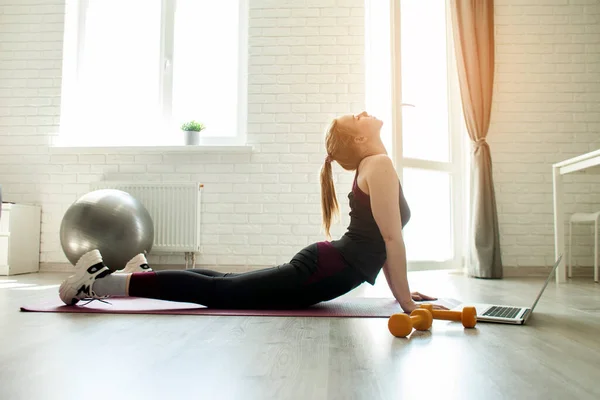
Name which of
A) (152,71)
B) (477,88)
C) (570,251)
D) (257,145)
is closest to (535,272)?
(570,251)

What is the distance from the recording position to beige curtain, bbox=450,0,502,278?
3.99 meters

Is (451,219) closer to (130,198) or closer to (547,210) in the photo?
(547,210)

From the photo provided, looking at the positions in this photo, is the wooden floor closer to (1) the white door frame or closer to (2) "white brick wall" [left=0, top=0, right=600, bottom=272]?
(1) the white door frame

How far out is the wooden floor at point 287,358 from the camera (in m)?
0.97

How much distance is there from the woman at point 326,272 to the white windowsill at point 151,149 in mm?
2302

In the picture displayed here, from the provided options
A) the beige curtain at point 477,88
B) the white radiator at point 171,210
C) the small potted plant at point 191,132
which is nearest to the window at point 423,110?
the beige curtain at point 477,88

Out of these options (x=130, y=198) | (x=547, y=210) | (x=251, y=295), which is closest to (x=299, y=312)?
(x=251, y=295)

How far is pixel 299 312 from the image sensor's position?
6.36ft

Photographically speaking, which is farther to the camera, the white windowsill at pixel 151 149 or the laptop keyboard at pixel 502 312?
the white windowsill at pixel 151 149

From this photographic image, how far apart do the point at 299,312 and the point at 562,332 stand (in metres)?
0.89

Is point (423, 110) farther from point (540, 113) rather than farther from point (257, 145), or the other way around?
point (257, 145)

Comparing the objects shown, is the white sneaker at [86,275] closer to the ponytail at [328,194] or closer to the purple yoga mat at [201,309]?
the purple yoga mat at [201,309]

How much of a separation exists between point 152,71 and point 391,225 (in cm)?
343

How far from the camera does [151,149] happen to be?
4246 millimetres
